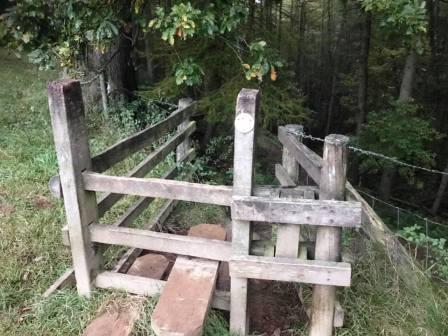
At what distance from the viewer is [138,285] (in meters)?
3.11

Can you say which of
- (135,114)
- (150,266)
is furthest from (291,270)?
(135,114)

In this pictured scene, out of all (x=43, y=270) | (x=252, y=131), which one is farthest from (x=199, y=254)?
(x=43, y=270)

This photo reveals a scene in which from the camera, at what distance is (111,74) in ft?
25.3

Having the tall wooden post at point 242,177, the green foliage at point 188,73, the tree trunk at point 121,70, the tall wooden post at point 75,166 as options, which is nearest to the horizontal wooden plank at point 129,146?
the tall wooden post at point 75,166

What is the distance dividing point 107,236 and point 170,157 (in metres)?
2.93

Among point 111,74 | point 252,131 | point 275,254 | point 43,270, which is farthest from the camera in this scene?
point 111,74

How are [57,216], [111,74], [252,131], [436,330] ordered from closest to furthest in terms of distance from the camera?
[252,131] → [436,330] → [57,216] → [111,74]

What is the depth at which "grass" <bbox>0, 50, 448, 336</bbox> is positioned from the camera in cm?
301

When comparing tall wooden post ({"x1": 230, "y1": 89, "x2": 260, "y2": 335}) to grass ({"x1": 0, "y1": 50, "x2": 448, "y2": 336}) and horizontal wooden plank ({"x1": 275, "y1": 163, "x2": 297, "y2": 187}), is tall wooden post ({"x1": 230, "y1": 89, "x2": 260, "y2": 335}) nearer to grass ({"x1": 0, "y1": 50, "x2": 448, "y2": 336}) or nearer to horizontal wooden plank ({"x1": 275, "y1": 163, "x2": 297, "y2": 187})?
grass ({"x1": 0, "y1": 50, "x2": 448, "y2": 336})

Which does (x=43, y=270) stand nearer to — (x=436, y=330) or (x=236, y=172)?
(x=236, y=172)

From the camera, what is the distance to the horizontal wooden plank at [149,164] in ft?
10.8

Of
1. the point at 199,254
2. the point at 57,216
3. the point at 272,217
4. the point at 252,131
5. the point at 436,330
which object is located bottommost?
the point at 436,330

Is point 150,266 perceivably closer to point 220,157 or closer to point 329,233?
point 329,233

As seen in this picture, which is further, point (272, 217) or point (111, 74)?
point (111, 74)
